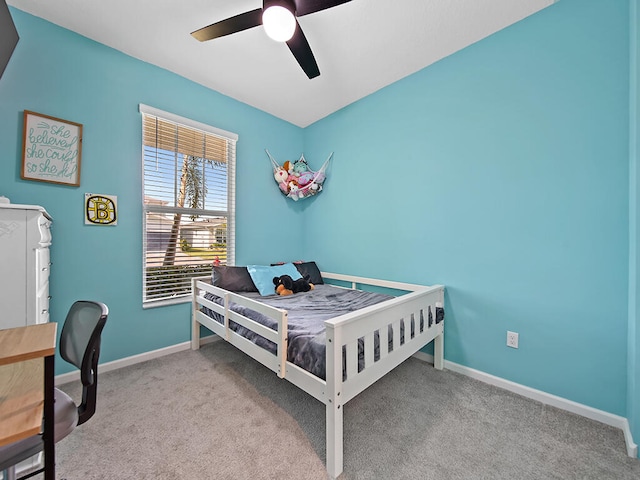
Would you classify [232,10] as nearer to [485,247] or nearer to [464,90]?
[464,90]

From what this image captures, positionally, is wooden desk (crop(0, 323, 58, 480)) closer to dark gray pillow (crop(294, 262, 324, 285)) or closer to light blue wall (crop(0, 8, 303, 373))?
light blue wall (crop(0, 8, 303, 373))

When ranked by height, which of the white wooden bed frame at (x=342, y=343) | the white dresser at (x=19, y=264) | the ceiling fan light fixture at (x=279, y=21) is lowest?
the white wooden bed frame at (x=342, y=343)

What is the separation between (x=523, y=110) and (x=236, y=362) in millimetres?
2877

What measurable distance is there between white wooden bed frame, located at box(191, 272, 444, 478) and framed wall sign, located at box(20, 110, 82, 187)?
4.40 feet

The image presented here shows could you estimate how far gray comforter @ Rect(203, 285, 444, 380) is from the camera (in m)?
1.36

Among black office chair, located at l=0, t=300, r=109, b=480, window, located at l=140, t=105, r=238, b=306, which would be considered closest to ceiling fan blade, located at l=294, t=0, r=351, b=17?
window, located at l=140, t=105, r=238, b=306

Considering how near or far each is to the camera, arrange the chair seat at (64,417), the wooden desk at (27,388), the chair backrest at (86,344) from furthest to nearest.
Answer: the chair backrest at (86,344)
the chair seat at (64,417)
the wooden desk at (27,388)

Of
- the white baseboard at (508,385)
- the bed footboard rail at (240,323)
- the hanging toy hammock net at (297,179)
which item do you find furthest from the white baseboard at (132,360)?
the hanging toy hammock net at (297,179)

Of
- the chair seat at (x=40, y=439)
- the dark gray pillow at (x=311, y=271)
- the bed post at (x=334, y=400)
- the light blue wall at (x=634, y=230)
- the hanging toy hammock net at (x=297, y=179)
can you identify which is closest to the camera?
the chair seat at (x=40, y=439)

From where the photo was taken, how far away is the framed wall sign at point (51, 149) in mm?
1760

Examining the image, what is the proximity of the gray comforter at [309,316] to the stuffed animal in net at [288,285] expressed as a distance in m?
0.06

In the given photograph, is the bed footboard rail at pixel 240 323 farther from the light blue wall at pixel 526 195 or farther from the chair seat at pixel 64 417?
the light blue wall at pixel 526 195

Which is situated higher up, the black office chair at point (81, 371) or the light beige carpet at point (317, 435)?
the black office chair at point (81, 371)

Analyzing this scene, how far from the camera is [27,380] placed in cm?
68
